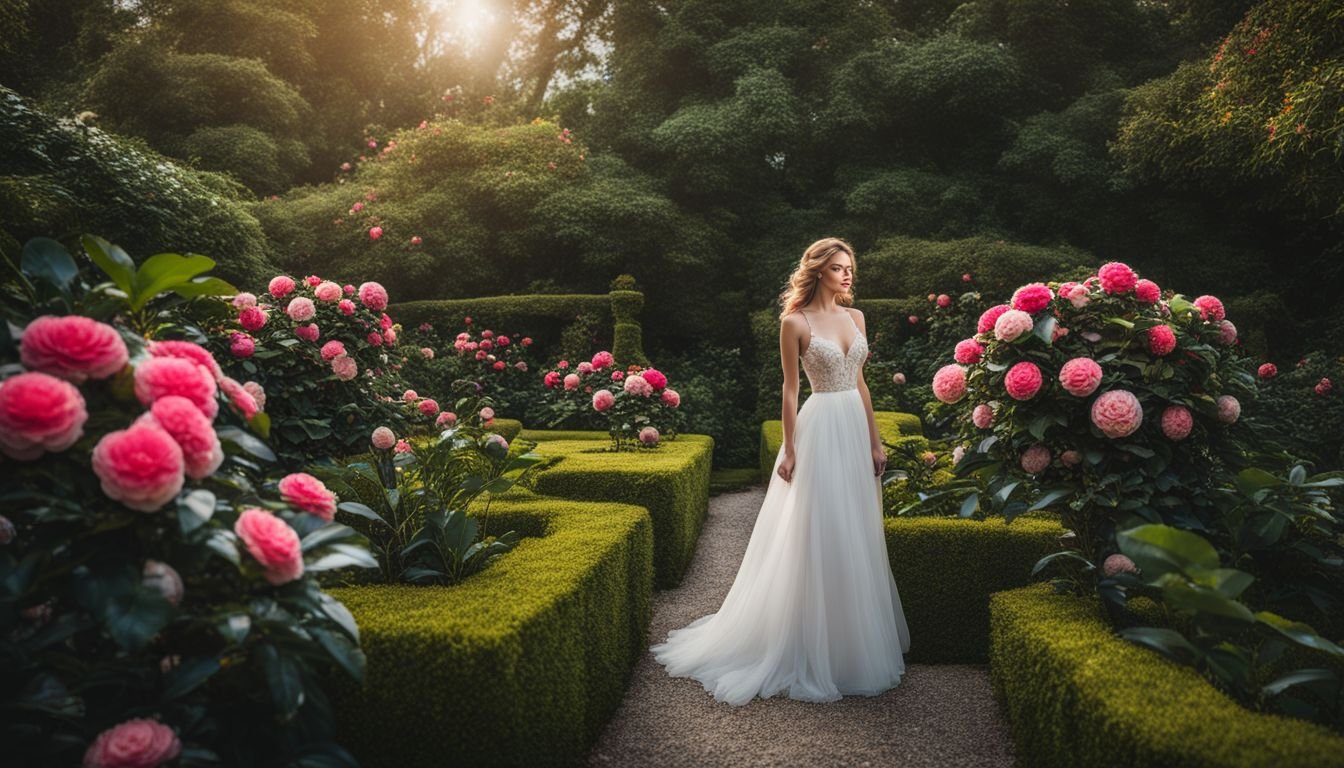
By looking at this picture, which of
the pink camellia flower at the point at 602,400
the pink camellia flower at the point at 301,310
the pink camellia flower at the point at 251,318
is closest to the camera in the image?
the pink camellia flower at the point at 251,318

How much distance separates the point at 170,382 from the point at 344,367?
2.82 metres

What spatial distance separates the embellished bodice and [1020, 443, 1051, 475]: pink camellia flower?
1035 millimetres

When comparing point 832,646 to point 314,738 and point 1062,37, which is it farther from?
point 1062,37

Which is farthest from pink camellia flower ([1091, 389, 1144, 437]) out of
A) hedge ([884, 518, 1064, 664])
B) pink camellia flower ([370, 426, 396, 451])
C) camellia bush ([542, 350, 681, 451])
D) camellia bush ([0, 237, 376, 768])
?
camellia bush ([542, 350, 681, 451])

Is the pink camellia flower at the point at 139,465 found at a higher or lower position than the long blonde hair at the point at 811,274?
lower

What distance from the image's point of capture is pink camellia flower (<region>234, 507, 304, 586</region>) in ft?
4.76

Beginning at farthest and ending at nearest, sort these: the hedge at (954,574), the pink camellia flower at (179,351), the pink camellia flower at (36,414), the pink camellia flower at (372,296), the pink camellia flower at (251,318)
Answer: the pink camellia flower at (372,296) → the pink camellia flower at (251,318) → the hedge at (954,574) → the pink camellia flower at (179,351) → the pink camellia flower at (36,414)

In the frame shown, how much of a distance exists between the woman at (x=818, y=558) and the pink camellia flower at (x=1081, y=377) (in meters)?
1.09

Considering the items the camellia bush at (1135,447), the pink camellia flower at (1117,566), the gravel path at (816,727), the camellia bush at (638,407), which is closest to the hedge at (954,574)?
the gravel path at (816,727)

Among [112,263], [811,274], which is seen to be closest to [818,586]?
[811,274]

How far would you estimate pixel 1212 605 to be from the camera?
1.61m

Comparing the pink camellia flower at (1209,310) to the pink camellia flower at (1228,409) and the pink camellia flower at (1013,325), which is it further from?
the pink camellia flower at (1013,325)

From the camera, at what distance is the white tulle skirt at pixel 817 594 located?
3.17 m

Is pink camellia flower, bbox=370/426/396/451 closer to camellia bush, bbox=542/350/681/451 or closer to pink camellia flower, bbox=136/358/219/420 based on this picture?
pink camellia flower, bbox=136/358/219/420
